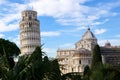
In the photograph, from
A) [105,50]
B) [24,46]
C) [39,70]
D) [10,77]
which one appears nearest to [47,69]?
[39,70]

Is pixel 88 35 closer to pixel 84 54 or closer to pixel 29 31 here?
pixel 84 54

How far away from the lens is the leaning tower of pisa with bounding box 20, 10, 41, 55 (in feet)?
433

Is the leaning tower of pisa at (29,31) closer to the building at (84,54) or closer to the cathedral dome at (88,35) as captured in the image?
the building at (84,54)

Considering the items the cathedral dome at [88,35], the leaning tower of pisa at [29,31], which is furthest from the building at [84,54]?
the leaning tower of pisa at [29,31]

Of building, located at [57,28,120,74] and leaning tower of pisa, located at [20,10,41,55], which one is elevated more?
leaning tower of pisa, located at [20,10,41,55]

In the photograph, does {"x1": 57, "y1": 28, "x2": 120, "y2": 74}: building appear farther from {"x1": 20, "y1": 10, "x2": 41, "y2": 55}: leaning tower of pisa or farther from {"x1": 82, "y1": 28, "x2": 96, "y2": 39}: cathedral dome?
{"x1": 20, "y1": 10, "x2": 41, "y2": 55}: leaning tower of pisa

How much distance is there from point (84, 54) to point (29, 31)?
29.0 meters

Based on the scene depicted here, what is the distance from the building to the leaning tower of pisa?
39.9 feet

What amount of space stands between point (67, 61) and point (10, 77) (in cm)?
11075

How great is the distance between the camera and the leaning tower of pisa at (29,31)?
132000 mm

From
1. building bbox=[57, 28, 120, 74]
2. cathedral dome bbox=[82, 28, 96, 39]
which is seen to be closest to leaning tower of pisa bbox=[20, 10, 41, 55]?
building bbox=[57, 28, 120, 74]

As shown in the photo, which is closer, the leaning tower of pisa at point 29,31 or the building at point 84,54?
the building at point 84,54

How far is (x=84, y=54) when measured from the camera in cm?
11438

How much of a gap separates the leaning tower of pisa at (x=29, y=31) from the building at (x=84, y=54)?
479 inches
